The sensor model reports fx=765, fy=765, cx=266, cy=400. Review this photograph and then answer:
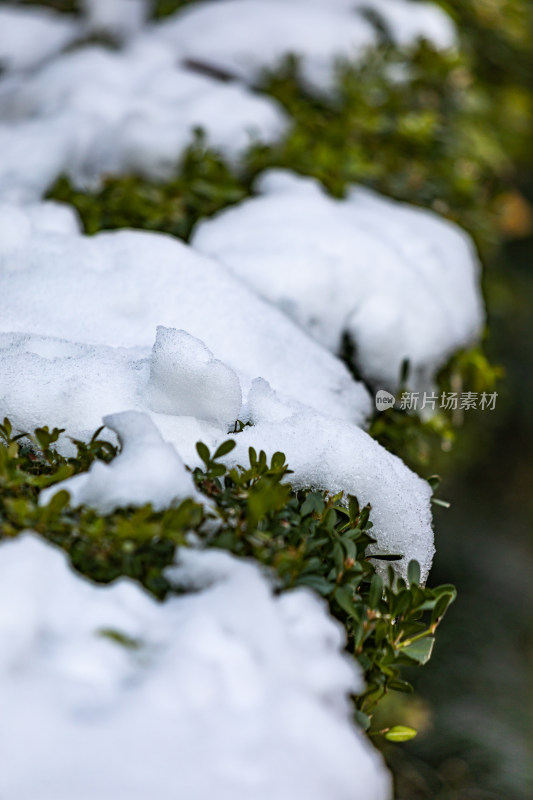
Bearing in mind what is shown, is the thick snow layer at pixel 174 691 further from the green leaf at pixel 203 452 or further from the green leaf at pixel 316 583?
the green leaf at pixel 203 452

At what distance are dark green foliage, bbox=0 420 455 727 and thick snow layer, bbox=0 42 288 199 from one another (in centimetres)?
131

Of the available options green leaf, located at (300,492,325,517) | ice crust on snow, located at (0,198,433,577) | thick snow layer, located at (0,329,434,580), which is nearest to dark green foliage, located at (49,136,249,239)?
ice crust on snow, located at (0,198,433,577)

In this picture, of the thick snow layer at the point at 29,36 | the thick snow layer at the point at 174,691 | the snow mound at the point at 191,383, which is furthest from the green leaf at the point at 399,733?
the thick snow layer at the point at 29,36

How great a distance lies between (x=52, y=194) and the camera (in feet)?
7.45

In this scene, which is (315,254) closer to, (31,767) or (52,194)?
(52,194)

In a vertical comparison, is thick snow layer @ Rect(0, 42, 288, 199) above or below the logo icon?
above

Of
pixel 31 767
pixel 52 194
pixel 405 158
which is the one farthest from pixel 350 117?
pixel 31 767

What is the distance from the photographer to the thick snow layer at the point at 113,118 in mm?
2365

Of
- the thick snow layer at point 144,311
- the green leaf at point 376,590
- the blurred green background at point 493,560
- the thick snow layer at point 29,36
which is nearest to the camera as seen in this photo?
the green leaf at point 376,590

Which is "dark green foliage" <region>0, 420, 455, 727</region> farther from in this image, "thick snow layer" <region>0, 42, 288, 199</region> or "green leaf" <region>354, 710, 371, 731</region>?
"thick snow layer" <region>0, 42, 288, 199</region>

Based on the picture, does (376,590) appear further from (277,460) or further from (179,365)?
(179,365)

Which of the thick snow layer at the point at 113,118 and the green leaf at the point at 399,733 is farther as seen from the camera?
the thick snow layer at the point at 113,118

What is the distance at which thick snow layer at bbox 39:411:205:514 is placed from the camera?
1111 millimetres

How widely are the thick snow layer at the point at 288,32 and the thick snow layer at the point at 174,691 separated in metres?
Result: 2.60
